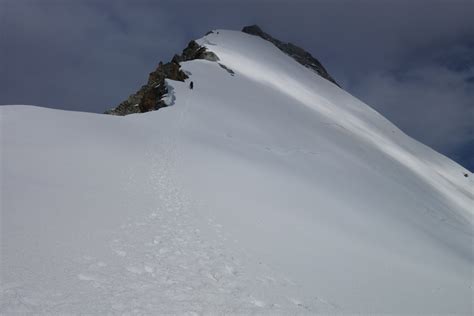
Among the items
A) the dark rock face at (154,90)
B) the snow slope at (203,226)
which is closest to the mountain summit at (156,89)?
the dark rock face at (154,90)

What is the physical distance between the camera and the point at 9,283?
129 inches

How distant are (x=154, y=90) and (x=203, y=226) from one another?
19.2 metres

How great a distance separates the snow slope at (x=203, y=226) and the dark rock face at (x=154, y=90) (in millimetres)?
5854

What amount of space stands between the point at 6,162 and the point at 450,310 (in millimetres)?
10200

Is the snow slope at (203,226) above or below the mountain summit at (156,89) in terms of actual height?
below

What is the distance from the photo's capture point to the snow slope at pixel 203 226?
3842 millimetres

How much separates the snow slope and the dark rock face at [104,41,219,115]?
19.2 ft

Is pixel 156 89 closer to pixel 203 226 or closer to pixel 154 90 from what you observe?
pixel 154 90

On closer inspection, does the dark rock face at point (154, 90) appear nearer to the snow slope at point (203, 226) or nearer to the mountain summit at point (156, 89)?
the mountain summit at point (156, 89)

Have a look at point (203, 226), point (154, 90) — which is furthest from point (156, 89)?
point (203, 226)

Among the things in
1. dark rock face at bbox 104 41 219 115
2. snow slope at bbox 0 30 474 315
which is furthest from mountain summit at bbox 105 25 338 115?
snow slope at bbox 0 30 474 315

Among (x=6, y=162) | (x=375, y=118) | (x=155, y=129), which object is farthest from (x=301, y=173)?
(x=375, y=118)

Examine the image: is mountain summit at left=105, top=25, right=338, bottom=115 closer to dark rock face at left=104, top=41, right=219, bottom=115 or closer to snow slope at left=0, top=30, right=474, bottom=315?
dark rock face at left=104, top=41, right=219, bottom=115

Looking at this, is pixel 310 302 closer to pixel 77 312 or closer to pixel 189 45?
pixel 77 312
